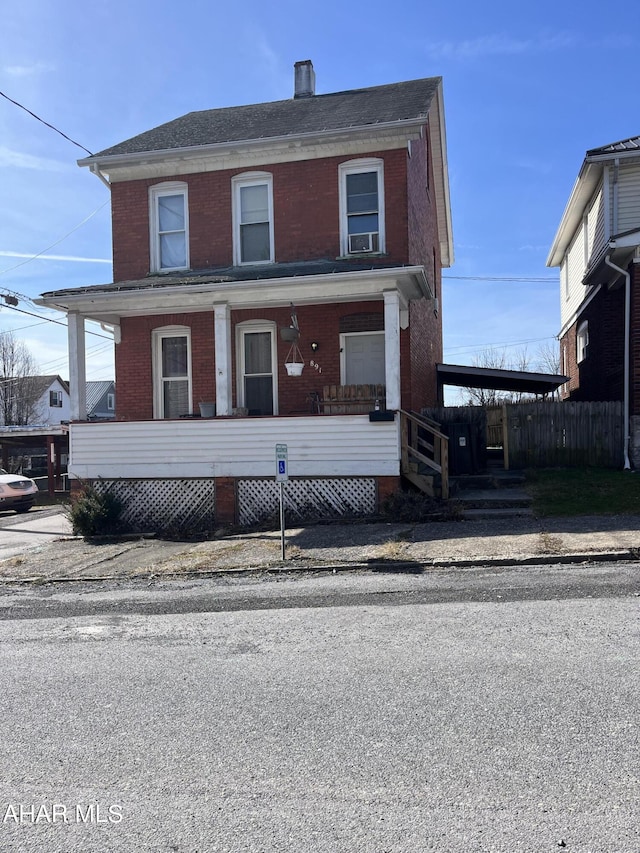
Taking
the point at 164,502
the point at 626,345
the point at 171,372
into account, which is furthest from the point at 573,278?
the point at 164,502

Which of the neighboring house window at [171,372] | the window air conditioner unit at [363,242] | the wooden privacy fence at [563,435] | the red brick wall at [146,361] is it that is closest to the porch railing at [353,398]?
the red brick wall at [146,361]

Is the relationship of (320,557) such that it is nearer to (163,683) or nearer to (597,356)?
(163,683)

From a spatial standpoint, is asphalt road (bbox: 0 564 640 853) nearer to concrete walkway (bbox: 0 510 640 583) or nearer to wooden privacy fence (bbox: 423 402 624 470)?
concrete walkway (bbox: 0 510 640 583)

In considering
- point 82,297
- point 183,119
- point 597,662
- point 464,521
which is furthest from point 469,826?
point 183,119

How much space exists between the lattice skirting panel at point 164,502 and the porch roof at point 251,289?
139 inches

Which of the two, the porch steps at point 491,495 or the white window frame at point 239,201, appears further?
the white window frame at point 239,201

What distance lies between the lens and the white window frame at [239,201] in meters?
15.1

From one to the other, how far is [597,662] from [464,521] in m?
Answer: 6.17

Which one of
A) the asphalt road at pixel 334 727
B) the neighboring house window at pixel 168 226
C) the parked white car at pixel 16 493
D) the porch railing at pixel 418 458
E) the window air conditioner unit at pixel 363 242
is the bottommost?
the parked white car at pixel 16 493

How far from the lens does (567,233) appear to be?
71.6 feet

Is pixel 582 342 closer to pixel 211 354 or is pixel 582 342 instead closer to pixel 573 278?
pixel 573 278

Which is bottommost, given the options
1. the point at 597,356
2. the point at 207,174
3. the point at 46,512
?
the point at 46,512

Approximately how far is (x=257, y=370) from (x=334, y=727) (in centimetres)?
1152

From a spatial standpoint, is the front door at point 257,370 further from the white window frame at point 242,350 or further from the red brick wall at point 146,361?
the red brick wall at point 146,361
